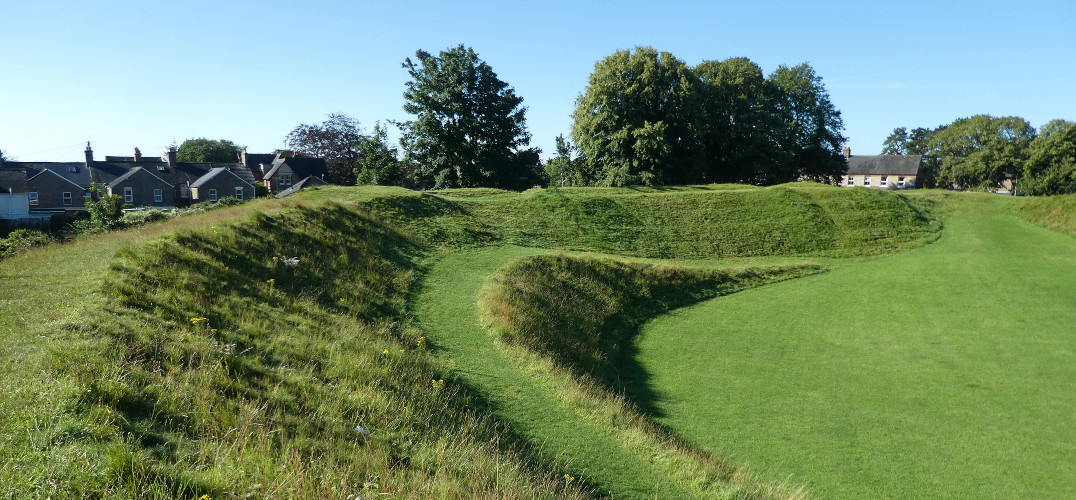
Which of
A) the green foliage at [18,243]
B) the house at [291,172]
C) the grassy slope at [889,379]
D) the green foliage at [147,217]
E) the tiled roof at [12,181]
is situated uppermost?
the house at [291,172]

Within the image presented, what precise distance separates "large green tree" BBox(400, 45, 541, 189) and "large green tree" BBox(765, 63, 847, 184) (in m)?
26.2

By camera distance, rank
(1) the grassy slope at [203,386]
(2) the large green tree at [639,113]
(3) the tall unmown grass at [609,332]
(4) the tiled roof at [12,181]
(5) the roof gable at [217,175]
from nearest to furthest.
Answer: (1) the grassy slope at [203,386]
(3) the tall unmown grass at [609,332]
(2) the large green tree at [639,113]
(4) the tiled roof at [12,181]
(5) the roof gable at [217,175]

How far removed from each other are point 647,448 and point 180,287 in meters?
9.01

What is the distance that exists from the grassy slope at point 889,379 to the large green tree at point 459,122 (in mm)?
26877

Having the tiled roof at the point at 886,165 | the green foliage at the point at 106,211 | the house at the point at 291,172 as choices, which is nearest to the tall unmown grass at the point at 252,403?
the green foliage at the point at 106,211

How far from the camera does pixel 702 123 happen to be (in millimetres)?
43906

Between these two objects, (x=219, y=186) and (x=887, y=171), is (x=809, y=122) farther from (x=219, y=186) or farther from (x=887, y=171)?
(x=219, y=186)

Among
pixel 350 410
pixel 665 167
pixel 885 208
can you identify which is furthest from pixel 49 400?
pixel 665 167

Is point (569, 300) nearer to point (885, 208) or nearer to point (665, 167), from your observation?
point (885, 208)

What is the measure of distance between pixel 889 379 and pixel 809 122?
46.3 m

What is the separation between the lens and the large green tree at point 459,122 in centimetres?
4222

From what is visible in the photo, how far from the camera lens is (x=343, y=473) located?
17.8 feet

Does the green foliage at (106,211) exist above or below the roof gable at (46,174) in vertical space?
below

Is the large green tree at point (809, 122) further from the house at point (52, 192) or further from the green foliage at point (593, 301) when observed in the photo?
the house at point (52, 192)
